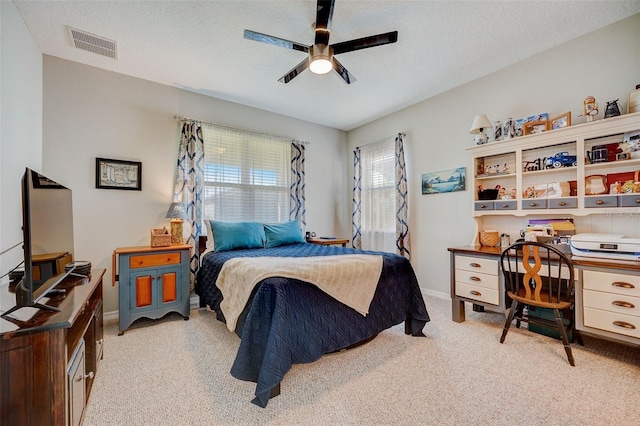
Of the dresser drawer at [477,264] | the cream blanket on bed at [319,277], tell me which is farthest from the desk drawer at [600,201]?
the cream blanket on bed at [319,277]

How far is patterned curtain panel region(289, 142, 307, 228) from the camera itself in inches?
169

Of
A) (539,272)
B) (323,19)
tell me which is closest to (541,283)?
(539,272)

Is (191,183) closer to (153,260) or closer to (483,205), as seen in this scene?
(153,260)

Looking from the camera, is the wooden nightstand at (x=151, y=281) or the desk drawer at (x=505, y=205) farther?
the desk drawer at (x=505, y=205)

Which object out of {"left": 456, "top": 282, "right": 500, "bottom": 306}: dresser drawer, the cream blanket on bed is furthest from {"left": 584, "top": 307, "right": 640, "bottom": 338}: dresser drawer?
the cream blanket on bed

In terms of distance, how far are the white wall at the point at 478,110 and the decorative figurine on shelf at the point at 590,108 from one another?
0.15 metres

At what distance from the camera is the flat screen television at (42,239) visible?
1244 millimetres

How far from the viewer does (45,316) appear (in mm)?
1187

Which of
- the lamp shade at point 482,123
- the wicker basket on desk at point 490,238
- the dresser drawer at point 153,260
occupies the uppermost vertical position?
the lamp shade at point 482,123

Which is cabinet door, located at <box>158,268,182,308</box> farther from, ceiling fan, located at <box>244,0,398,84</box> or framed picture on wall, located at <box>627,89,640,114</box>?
framed picture on wall, located at <box>627,89,640,114</box>

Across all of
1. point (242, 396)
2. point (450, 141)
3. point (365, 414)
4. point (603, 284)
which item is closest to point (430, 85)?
point (450, 141)

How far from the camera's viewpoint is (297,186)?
433 centimetres

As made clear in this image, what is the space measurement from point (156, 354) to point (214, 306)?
0.59 meters

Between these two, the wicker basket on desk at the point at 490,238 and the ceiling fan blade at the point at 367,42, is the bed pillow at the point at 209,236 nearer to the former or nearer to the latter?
the ceiling fan blade at the point at 367,42
